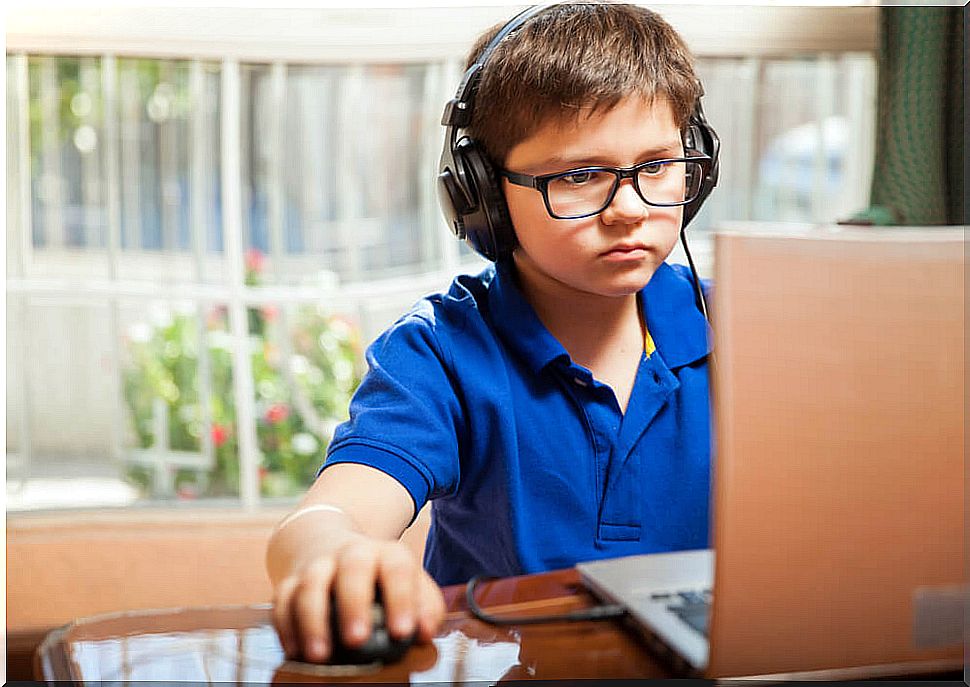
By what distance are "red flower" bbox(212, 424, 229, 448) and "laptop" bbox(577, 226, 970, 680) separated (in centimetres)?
164

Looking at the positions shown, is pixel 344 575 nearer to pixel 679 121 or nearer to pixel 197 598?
pixel 679 121

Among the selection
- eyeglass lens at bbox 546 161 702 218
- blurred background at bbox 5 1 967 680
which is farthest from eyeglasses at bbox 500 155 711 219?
blurred background at bbox 5 1 967 680

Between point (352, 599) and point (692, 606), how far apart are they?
6.7 inches

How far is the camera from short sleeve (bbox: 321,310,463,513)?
0.72 metres

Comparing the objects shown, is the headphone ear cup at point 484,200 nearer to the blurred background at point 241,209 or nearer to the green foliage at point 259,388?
the blurred background at point 241,209

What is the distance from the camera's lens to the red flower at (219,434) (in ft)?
6.56

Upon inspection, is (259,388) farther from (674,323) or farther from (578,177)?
(578,177)

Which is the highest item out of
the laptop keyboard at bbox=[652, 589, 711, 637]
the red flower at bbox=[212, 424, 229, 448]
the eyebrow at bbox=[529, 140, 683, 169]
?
the eyebrow at bbox=[529, 140, 683, 169]

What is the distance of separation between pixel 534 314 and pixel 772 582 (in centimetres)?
46

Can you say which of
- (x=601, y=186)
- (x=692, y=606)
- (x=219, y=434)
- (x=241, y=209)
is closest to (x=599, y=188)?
(x=601, y=186)

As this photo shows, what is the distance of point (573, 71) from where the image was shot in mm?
785

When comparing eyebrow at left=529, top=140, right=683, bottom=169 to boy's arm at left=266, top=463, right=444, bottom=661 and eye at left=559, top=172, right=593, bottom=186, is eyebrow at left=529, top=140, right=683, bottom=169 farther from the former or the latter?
boy's arm at left=266, top=463, right=444, bottom=661

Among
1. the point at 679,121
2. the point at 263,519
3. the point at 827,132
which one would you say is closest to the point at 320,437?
the point at 263,519

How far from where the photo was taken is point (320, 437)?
2027 millimetres
